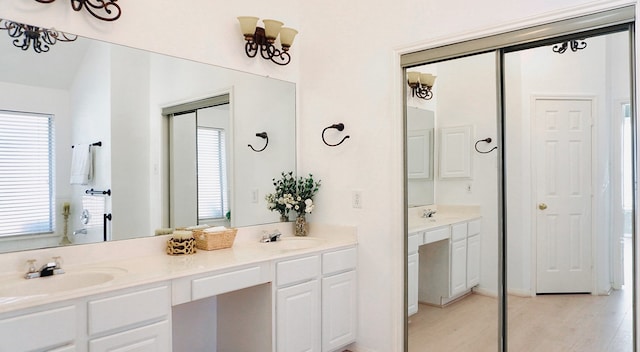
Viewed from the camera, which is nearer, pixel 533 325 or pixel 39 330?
pixel 39 330

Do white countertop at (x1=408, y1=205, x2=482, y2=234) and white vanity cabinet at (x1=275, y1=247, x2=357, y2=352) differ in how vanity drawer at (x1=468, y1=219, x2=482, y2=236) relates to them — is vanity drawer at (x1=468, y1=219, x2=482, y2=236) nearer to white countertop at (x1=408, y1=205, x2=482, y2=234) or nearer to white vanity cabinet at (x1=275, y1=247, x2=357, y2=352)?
white countertop at (x1=408, y1=205, x2=482, y2=234)

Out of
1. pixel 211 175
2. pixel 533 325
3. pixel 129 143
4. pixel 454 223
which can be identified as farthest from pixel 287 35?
pixel 533 325

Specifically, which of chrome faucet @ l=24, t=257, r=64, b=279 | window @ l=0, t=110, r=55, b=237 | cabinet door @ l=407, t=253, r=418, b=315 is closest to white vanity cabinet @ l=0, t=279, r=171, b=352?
chrome faucet @ l=24, t=257, r=64, b=279

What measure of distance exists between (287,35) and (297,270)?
1657mm

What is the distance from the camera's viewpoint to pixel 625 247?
2.05 m

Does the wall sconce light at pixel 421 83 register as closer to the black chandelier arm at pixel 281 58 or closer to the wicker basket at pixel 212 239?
the black chandelier arm at pixel 281 58

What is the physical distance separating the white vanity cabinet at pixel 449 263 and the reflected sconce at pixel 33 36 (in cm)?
241

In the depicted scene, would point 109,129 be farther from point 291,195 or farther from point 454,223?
point 454,223

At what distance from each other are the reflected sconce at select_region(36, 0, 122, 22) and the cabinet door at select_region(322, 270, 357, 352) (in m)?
1.98

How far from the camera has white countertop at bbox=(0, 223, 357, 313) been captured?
5.48 ft

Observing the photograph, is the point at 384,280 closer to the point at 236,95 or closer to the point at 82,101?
the point at 236,95

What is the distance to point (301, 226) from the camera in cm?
314

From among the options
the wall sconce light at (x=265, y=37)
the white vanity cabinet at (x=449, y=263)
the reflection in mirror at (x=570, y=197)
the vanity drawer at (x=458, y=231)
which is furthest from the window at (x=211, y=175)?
the reflection in mirror at (x=570, y=197)

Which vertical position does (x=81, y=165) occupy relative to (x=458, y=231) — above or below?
above
